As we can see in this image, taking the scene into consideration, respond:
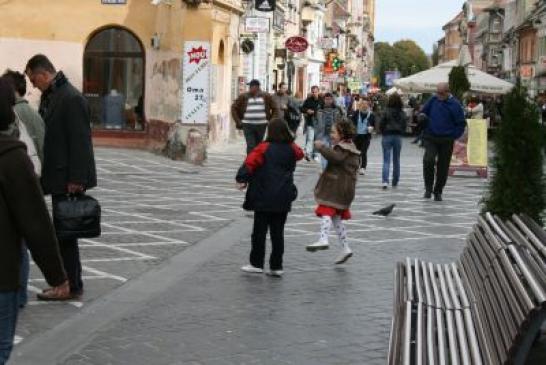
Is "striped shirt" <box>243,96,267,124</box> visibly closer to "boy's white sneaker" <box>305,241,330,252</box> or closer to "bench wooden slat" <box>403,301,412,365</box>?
"boy's white sneaker" <box>305,241,330,252</box>

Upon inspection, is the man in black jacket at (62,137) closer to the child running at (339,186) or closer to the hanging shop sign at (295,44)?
the child running at (339,186)

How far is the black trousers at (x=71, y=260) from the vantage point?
30.5 feet

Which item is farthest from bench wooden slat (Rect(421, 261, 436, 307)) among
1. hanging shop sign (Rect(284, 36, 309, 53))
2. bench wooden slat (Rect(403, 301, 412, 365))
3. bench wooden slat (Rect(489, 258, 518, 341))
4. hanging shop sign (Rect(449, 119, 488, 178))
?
hanging shop sign (Rect(284, 36, 309, 53))

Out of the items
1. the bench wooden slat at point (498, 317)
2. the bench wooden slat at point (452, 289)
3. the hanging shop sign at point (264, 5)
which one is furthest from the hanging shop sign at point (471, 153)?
the bench wooden slat at point (498, 317)

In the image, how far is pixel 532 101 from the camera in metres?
9.52

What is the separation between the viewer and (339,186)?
1176 centimetres

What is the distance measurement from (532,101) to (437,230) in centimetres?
544

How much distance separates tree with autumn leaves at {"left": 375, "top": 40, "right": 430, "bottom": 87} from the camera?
175m

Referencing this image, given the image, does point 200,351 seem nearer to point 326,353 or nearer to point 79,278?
point 326,353

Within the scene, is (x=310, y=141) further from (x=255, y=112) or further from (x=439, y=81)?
(x=439, y=81)

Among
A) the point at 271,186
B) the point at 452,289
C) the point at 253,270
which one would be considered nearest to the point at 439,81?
the point at 253,270

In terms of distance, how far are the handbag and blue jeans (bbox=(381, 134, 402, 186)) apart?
12.3m

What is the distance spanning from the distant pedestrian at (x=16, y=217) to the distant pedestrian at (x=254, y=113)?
15026 millimetres

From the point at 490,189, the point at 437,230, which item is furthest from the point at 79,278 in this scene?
the point at 437,230
